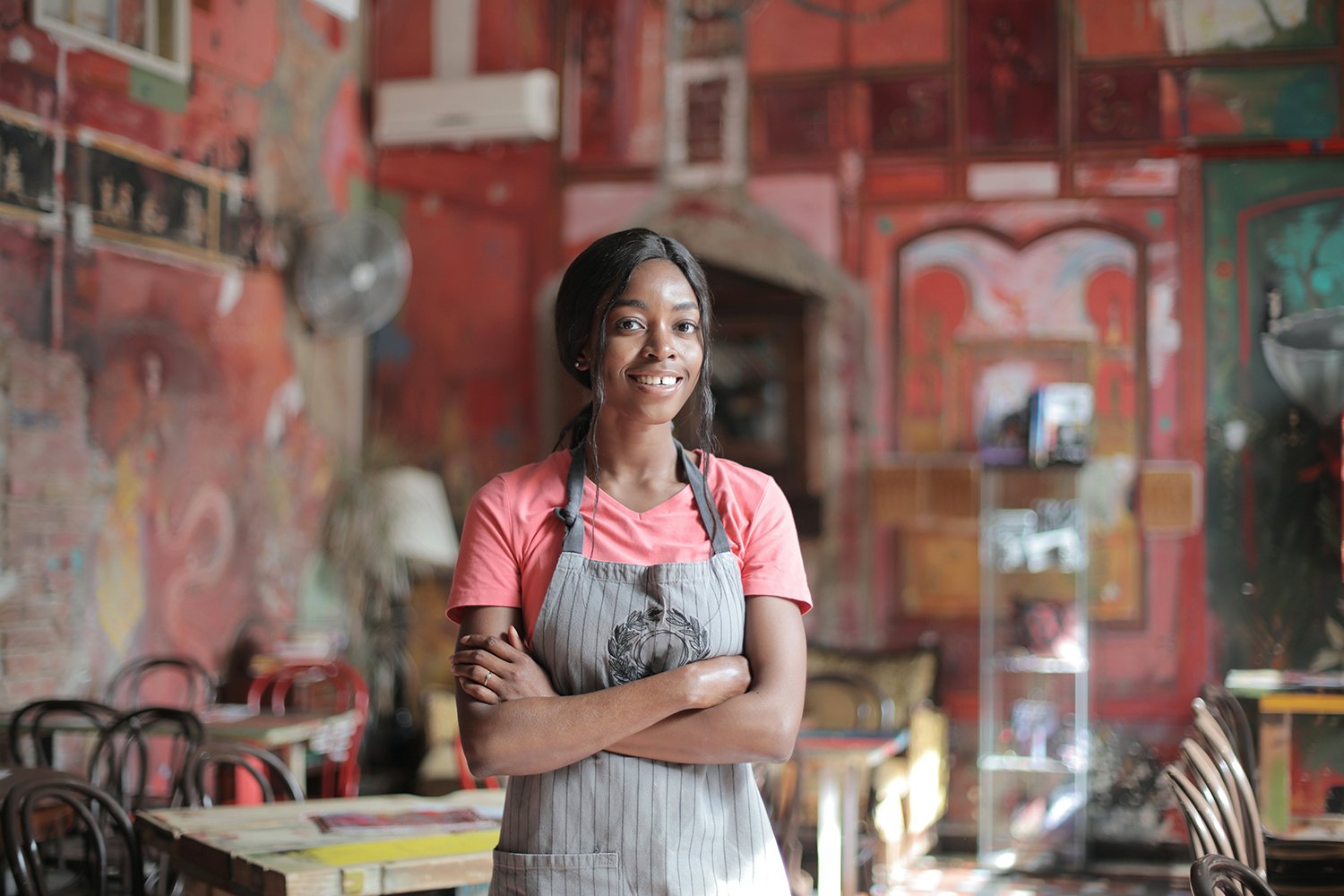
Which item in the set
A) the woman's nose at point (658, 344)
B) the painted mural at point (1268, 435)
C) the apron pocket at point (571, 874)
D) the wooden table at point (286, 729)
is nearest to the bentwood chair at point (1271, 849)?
the painted mural at point (1268, 435)

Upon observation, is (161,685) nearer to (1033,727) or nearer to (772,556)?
(1033,727)

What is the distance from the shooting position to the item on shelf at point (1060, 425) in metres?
6.10

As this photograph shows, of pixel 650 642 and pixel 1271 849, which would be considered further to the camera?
pixel 1271 849

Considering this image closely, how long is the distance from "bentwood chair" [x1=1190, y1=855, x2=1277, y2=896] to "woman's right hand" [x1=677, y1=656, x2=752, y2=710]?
31.1 inches

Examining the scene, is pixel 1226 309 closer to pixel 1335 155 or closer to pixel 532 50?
pixel 1335 155

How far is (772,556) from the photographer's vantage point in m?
1.90

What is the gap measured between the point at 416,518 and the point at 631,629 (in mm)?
4862

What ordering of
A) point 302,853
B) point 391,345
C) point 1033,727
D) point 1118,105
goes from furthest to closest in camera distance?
1. point 391,345
2. point 1118,105
3. point 1033,727
4. point 302,853

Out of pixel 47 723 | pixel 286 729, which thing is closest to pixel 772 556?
pixel 286 729

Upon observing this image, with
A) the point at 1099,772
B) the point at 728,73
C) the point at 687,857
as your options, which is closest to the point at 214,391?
the point at 728,73

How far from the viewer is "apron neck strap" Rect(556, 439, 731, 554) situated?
1859 millimetres

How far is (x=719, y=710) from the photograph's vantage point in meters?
1.79

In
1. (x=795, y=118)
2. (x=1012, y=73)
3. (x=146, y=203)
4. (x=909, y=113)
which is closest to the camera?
(x=146, y=203)

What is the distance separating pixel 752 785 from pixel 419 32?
6.10 meters
